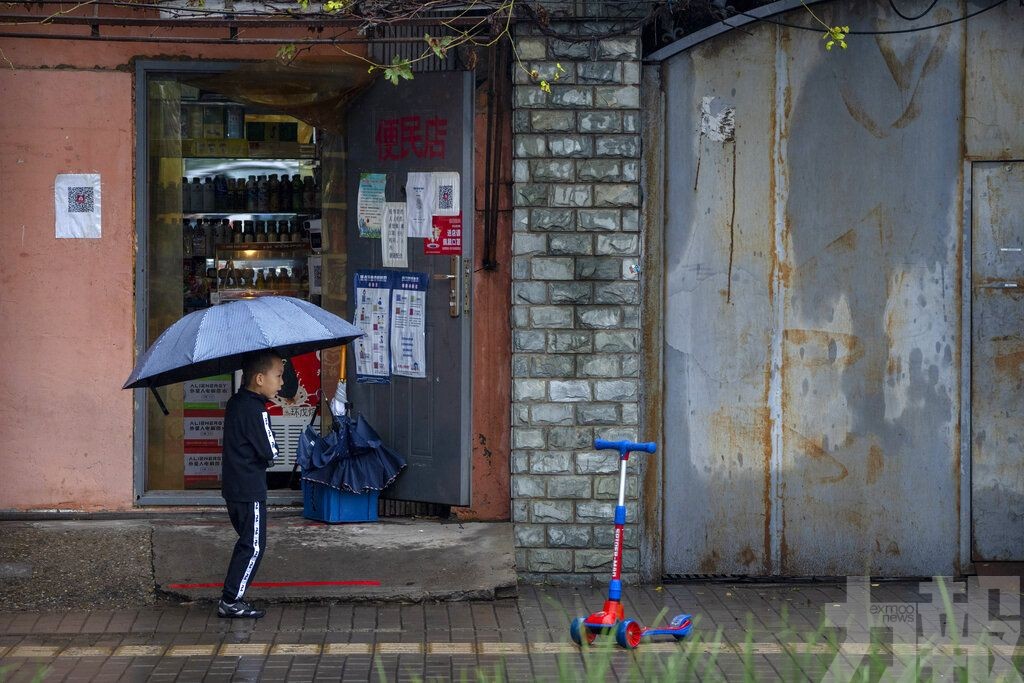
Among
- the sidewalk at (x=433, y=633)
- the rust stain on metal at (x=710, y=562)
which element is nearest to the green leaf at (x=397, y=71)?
the sidewalk at (x=433, y=633)

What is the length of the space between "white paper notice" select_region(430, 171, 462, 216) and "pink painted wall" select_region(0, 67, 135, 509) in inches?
81.6

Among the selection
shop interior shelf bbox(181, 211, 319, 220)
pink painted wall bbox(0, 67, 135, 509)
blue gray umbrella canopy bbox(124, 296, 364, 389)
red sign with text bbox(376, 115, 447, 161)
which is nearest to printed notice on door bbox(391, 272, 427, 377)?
red sign with text bbox(376, 115, 447, 161)

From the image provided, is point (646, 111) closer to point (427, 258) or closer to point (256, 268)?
point (427, 258)

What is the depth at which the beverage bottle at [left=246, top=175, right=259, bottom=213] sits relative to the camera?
922 centimetres

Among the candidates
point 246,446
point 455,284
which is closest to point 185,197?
point 455,284

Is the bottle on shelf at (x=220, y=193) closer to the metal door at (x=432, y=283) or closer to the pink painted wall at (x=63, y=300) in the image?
the pink painted wall at (x=63, y=300)

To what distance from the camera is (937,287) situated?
8.33m

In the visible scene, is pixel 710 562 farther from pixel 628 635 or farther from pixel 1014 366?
pixel 1014 366

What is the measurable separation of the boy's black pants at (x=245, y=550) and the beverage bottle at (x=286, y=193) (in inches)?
110

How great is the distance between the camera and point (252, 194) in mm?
9227

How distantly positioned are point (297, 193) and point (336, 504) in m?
2.36

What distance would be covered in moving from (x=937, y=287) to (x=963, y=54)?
5.05ft

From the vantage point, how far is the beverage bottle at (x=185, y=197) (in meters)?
8.98

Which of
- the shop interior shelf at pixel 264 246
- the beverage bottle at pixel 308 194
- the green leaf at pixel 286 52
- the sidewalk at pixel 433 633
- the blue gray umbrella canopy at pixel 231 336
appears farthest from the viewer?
the shop interior shelf at pixel 264 246
